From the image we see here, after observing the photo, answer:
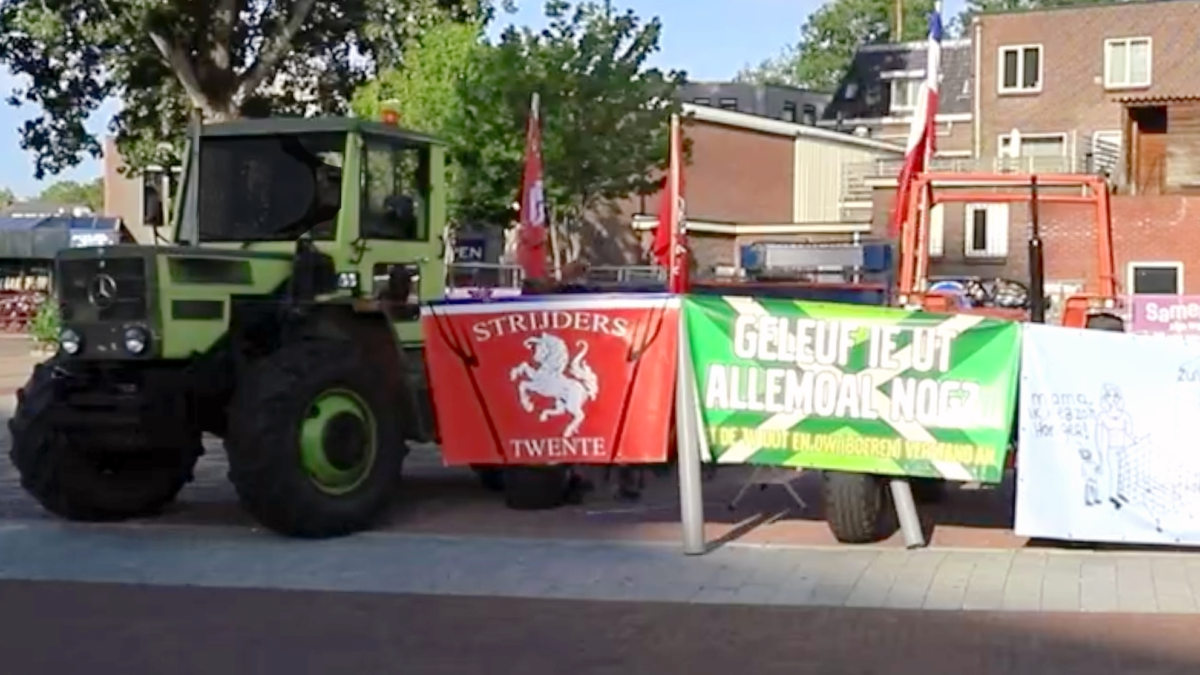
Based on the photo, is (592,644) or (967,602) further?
(967,602)

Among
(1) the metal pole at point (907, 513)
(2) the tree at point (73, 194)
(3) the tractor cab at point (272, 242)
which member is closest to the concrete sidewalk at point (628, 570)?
(1) the metal pole at point (907, 513)

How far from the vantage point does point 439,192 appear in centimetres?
1570

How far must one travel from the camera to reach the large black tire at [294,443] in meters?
13.4

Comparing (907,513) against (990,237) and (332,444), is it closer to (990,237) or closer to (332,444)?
(332,444)

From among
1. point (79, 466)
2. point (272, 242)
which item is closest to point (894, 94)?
point (272, 242)

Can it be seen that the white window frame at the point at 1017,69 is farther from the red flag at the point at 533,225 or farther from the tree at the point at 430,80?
the red flag at the point at 533,225

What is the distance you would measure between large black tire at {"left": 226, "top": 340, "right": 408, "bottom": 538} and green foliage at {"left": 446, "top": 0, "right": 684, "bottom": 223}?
2657cm

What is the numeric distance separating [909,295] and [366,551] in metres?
5.41

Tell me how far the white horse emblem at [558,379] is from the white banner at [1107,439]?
3.01 metres

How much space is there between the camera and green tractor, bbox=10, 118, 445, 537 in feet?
44.7

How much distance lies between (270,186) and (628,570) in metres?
4.66

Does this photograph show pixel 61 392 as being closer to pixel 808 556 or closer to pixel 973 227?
pixel 808 556

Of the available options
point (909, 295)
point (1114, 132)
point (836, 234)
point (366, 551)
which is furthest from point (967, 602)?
point (1114, 132)

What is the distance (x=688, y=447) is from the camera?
509 inches
